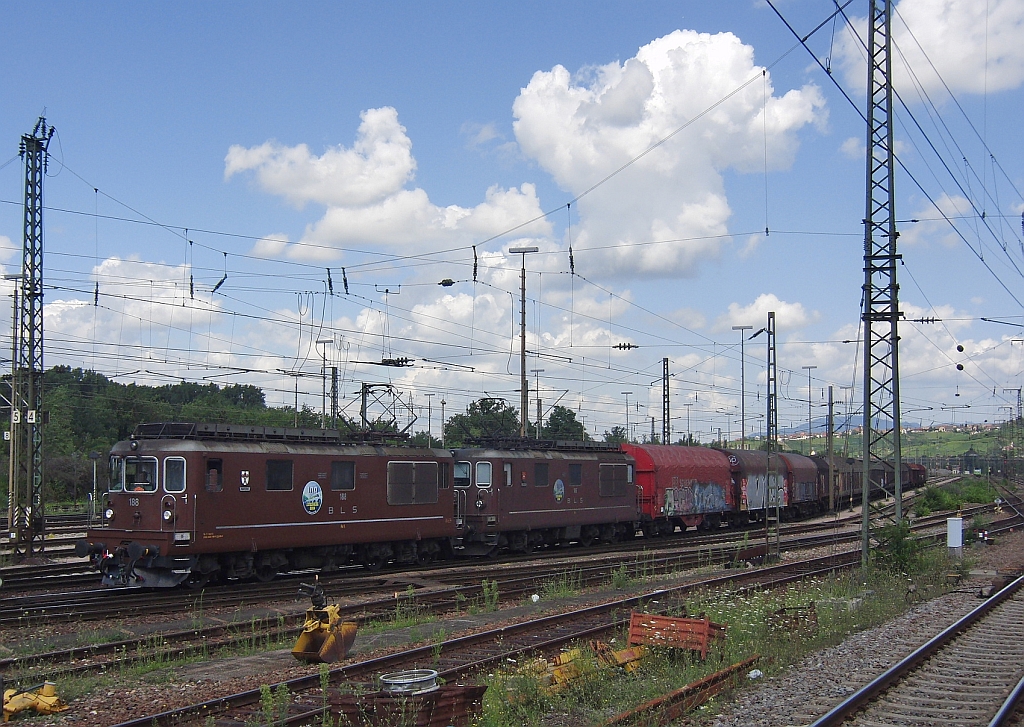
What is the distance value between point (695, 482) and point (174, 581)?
23.3 meters

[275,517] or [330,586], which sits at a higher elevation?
[275,517]

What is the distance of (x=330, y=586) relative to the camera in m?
20.3

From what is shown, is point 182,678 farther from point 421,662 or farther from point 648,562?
point 648,562

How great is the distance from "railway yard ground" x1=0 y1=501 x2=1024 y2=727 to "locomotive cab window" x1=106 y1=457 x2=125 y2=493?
13.4ft

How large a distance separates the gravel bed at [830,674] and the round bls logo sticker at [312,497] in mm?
12481

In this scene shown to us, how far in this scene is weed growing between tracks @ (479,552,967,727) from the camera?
1027cm

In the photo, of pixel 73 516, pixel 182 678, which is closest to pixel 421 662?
pixel 182 678

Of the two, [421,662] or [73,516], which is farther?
[73,516]

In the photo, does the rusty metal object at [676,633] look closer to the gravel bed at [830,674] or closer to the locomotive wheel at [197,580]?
the gravel bed at [830,674]

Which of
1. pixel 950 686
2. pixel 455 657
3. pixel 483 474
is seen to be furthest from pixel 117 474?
pixel 950 686

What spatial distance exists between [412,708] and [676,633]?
4.61 m

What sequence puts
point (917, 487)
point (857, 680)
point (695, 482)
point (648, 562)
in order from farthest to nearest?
point (917, 487) < point (695, 482) < point (648, 562) < point (857, 680)

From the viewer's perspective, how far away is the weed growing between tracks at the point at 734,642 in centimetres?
1027

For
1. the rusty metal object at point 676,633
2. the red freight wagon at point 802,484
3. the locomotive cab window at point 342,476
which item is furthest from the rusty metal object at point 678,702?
the red freight wagon at point 802,484
